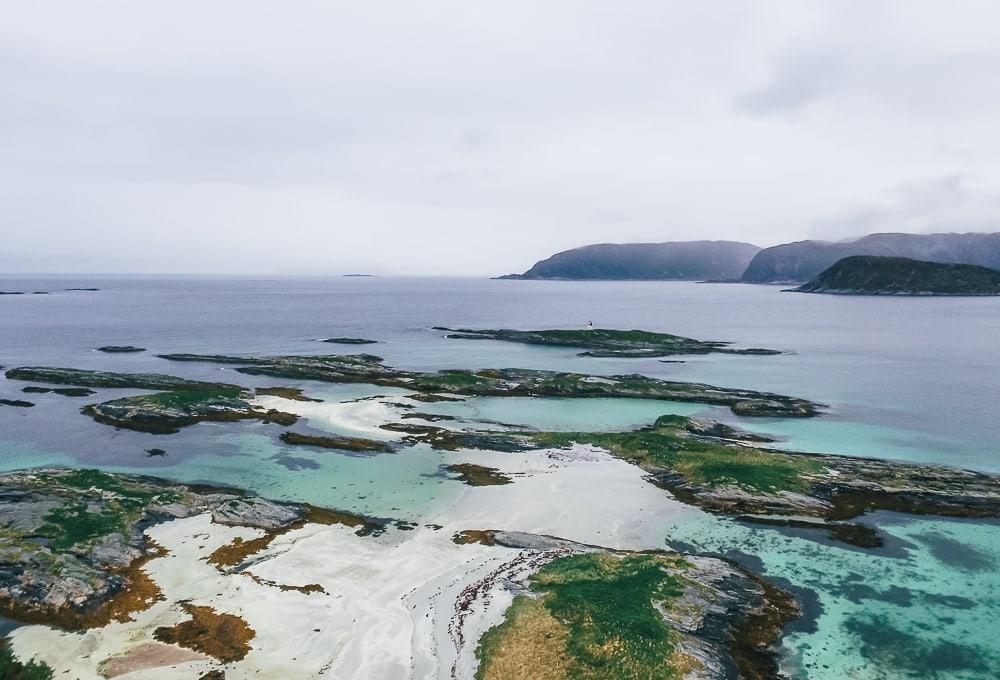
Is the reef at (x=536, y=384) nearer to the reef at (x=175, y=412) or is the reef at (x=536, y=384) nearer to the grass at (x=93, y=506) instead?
the reef at (x=175, y=412)

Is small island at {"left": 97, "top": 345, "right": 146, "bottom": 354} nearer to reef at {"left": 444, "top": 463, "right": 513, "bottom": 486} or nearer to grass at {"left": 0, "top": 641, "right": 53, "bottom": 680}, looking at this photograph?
reef at {"left": 444, "top": 463, "right": 513, "bottom": 486}

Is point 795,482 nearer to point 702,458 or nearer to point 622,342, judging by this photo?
point 702,458

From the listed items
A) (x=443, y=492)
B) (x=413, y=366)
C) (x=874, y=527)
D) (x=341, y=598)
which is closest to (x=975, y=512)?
(x=874, y=527)

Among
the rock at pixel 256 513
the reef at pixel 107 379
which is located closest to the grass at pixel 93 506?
the rock at pixel 256 513

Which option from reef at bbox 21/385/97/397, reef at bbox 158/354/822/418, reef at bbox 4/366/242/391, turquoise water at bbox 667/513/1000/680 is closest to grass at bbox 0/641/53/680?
turquoise water at bbox 667/513/1000/680

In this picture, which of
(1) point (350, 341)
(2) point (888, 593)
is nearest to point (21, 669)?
(2) point (888, 593)

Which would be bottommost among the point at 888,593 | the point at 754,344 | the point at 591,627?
the point at 888,593
